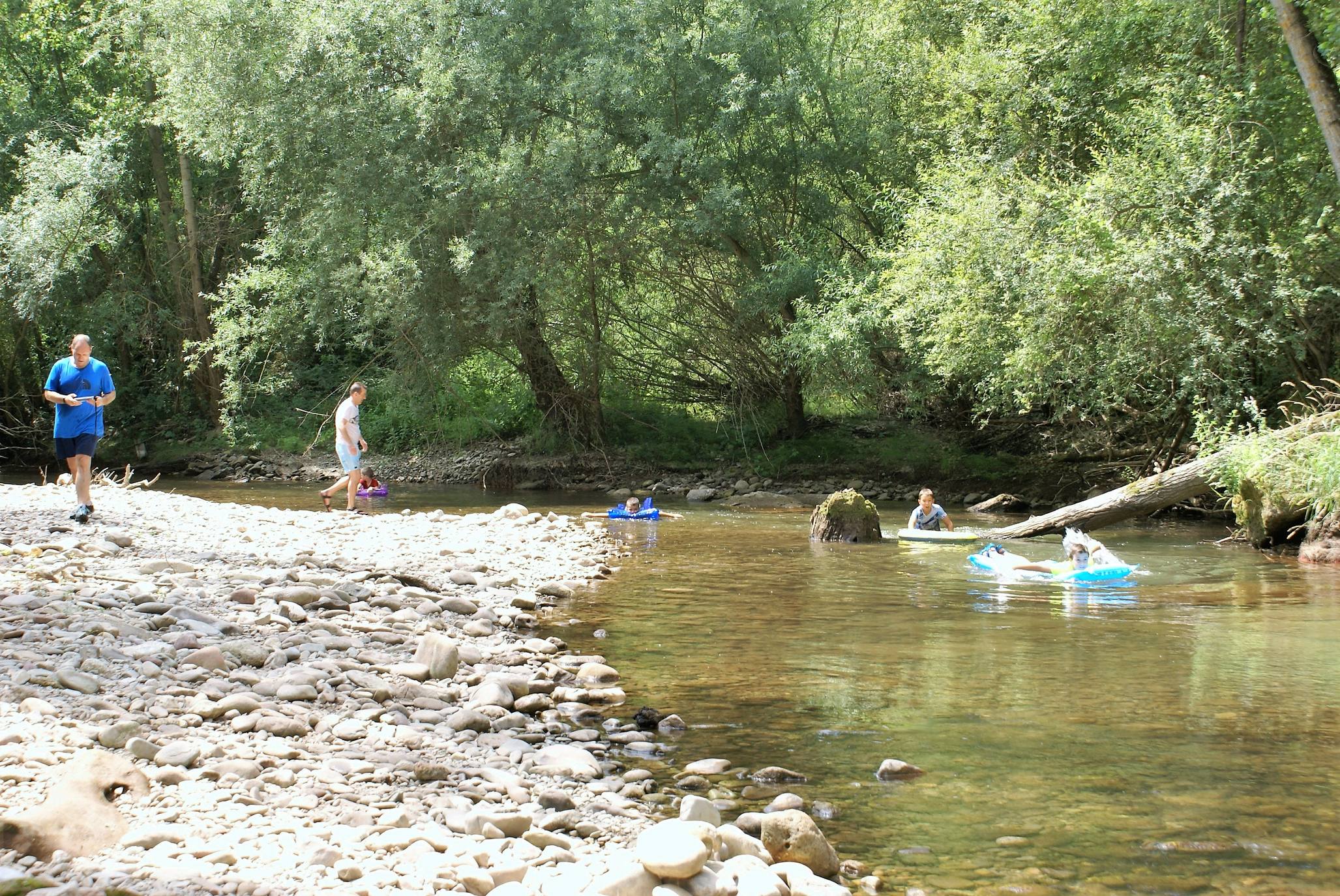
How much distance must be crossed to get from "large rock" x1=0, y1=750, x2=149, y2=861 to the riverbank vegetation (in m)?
14.1

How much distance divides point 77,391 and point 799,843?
937cm

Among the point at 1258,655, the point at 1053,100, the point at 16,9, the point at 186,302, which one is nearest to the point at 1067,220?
the point at 1053,100

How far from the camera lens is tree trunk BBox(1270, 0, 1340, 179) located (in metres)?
12.3

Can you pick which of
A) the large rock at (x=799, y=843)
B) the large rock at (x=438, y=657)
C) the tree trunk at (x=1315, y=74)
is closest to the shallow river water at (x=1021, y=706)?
the large rock at (x=799, y=843)

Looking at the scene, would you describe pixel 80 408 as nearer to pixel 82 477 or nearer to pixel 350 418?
pixel 82 477

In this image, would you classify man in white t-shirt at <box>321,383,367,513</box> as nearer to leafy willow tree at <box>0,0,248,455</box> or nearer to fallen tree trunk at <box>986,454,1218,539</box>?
fallen tree trunk at <box>986,454,1218,539</box>

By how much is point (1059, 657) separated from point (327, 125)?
18.1m

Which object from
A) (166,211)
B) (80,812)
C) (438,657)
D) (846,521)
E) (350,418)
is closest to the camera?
(80,812)

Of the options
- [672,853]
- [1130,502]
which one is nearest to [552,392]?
[1130,502]

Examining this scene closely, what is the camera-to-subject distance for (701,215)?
67.4 feet

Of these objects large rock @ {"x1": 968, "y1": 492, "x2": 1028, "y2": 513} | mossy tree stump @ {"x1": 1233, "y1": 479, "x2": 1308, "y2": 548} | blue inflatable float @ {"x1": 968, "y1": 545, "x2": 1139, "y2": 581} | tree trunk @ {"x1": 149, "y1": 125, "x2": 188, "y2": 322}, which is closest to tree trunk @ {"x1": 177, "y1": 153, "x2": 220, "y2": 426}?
tree trunk @ {"x1": 149, "y1": 125, "x2": 188, "y2": 322}

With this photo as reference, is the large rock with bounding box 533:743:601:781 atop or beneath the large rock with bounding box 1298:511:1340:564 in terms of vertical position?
beneath

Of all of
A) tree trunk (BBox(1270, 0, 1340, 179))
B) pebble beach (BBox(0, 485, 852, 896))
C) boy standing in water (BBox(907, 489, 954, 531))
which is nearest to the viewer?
pebble beach (BBox(0, 485, 852, 896))

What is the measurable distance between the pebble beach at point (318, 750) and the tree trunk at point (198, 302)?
20380mm
